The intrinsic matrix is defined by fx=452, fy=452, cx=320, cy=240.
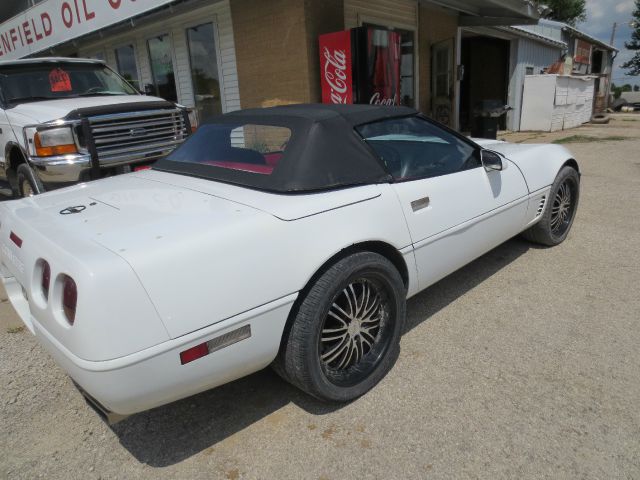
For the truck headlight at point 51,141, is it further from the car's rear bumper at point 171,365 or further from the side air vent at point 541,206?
the side air vent at point 541,206

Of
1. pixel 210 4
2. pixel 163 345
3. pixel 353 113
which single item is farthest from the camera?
pixel 210 4

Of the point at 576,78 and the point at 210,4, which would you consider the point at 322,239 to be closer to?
the point at 210,4

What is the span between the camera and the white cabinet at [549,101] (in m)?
14.3

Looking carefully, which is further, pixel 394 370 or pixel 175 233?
pixel 394 370

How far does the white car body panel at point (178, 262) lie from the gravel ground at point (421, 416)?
1.40ft

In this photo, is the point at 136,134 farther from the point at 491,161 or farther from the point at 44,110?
the point at 491,161

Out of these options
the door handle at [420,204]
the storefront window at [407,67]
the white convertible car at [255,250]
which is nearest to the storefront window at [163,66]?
the storefront window at [407,67]

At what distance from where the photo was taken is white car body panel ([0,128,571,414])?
159cm

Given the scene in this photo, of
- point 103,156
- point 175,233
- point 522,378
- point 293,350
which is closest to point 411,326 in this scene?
point 522,378

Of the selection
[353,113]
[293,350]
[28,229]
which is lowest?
[293,350]

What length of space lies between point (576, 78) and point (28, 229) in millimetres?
17266

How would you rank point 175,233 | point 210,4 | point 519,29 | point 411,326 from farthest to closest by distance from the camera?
point 519,29
point 210,4
point 411,326
point 175,233

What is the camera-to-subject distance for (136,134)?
506 cm

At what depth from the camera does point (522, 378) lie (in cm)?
241
